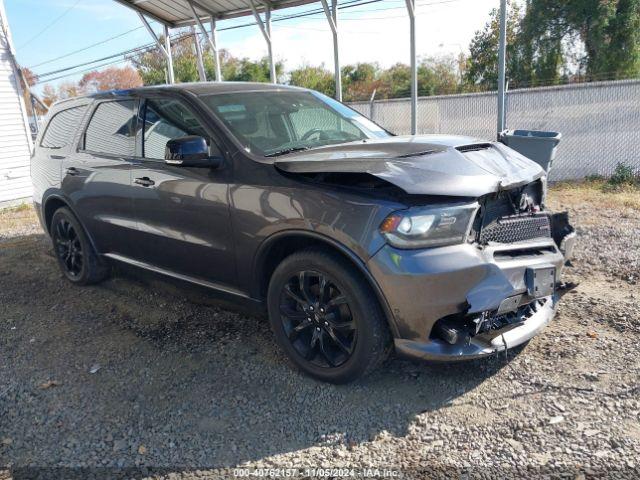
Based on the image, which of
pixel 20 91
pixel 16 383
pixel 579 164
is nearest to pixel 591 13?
pixel 579 164

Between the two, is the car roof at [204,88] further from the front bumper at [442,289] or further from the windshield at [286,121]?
the front bumper at [442,289]

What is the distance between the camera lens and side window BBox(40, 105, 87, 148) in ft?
17.1

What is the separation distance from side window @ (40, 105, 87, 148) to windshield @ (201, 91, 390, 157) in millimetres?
1993

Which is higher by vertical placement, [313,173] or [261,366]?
[313,173]

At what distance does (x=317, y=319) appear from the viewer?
10.6ft

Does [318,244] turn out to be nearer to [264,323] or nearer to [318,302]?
[318,302]

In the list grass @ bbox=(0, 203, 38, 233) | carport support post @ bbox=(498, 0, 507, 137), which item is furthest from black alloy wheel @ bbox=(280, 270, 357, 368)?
grass @ bbox=(0, 203, 38, 233)

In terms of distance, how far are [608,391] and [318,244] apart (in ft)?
6.19

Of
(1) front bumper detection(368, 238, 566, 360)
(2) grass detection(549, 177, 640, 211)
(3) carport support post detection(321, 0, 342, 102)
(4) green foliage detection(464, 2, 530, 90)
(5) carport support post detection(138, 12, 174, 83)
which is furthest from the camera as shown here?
(4) green foliage detection(464, 2, 530, 90)

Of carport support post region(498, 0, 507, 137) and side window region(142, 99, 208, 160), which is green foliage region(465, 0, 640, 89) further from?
side window region(142, 99, 208, 160)

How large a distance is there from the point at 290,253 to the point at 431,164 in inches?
41.6

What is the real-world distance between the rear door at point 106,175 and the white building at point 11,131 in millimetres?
7817

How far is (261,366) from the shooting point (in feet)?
11.8

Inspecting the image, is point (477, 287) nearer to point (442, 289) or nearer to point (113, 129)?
point (442, 289)
